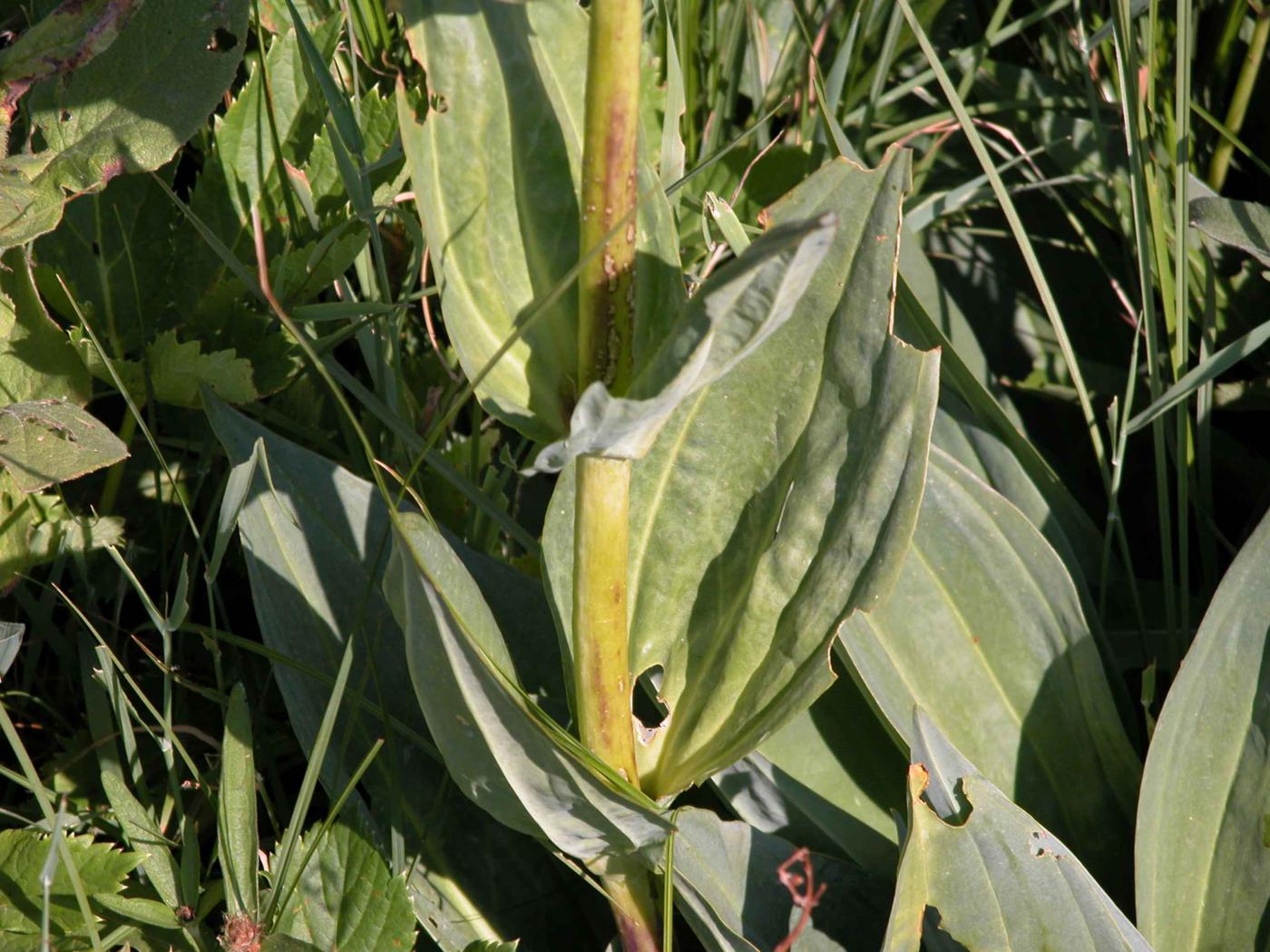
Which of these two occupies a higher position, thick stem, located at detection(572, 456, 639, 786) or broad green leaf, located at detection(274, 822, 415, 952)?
thick stem, located at detection(572, 456, 639, 786)

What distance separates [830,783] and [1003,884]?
0.24 metres

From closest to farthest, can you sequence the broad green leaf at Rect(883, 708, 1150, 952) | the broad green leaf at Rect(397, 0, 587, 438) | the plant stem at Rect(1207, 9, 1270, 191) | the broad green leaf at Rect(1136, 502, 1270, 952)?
1. the broad green leaf at Rect(397, 0, 587, 438)
2. the broad green leaf at Rect(883, 708, 1150, 952)
3. the broad green leaf at Rect(1136, 502, 1270, 952)
4. the plant stem at Rect(1207, 9, 1270, 191)

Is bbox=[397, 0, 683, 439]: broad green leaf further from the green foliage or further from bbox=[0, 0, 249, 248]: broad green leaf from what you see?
bbox=[0, 0, 249, 248]: broad green leaf

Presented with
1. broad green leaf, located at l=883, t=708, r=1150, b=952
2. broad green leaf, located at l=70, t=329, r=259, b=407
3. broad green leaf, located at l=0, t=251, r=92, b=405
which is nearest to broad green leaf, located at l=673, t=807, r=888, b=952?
broad green leaf, located at l=883, t=708, r=1150, b=952

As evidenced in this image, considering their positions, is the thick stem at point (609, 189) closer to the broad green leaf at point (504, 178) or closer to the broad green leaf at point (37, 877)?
the broad green leaf at point (504, 178)

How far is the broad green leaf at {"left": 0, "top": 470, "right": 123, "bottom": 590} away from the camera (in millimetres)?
1254

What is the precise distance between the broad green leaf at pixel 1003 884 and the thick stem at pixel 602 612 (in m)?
0.26

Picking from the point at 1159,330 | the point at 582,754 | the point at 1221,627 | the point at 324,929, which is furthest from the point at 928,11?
the point at 324,929

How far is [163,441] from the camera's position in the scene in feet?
4.86

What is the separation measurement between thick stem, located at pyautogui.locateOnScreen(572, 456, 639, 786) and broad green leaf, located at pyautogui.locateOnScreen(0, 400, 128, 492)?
51 cm

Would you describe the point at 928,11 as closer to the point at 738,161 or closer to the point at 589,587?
the point at 738,161

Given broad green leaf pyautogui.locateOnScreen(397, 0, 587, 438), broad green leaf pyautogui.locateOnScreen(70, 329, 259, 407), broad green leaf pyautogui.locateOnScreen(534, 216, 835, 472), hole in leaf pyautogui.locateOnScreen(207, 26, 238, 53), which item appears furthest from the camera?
hole in leaf pyautogui.locateOnScreen(207, 26, 238, 53)

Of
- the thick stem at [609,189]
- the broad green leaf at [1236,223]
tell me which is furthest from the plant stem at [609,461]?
the broad green leaf at [1236,223]

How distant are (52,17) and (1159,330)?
141cm
